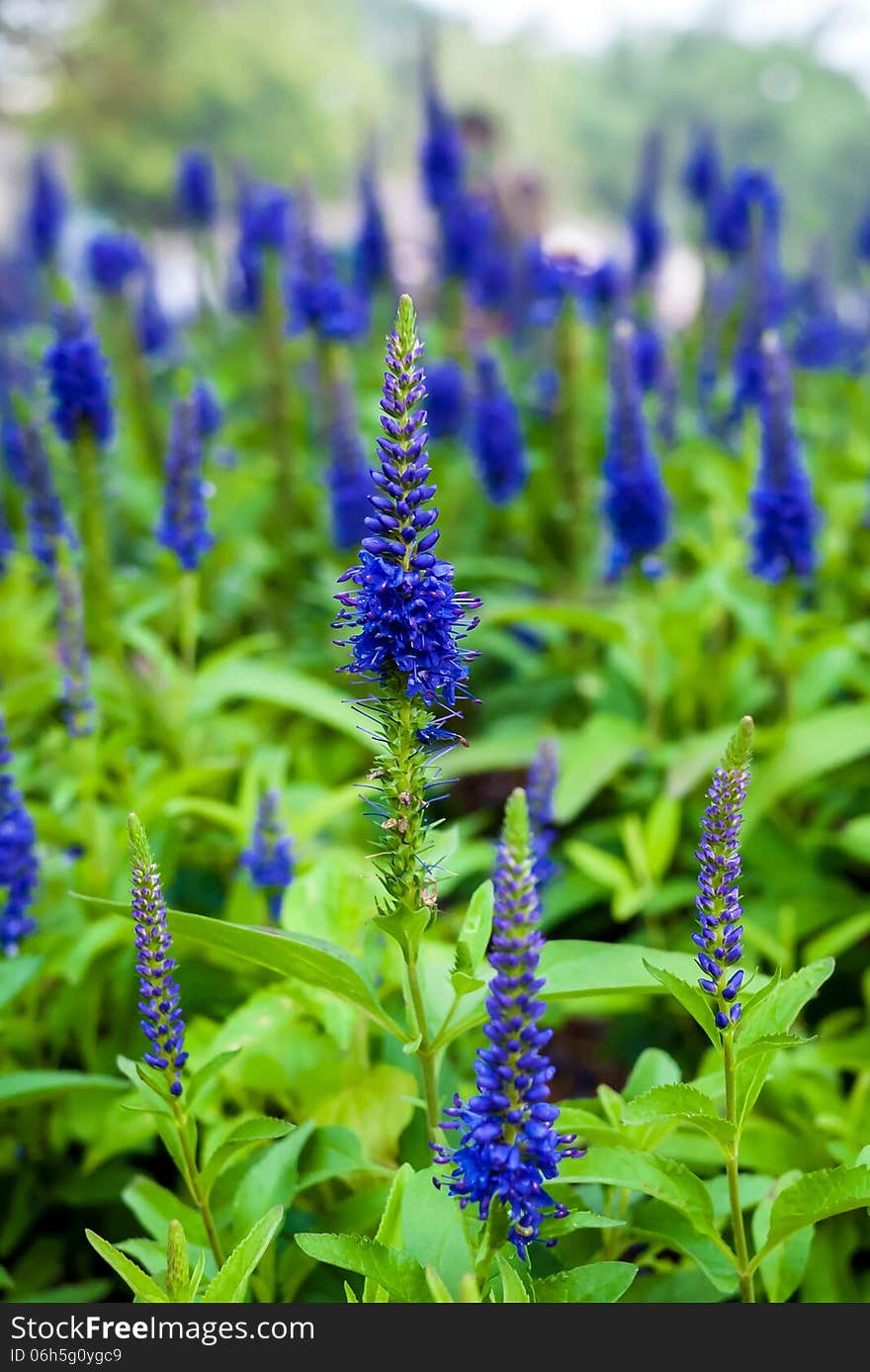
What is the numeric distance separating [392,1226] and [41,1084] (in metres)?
0.87

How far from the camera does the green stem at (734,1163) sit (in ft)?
5.32

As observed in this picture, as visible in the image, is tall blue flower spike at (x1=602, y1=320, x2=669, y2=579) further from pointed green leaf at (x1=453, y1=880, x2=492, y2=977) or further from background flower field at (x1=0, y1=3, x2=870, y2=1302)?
pointed green leaf at (x1=453, y1=880, x2=492, y2=977)

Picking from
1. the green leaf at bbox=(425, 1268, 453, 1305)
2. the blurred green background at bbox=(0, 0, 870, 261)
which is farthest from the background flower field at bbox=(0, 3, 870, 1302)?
the blurred green background at bbox=(0, 0, 870, 261)

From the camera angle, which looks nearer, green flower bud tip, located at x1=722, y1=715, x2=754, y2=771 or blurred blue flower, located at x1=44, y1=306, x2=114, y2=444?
green flower bud tip, located at x1=722, y1=715, x2=754, y2=771

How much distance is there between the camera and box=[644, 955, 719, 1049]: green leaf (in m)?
1.54

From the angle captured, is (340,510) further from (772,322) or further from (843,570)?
(772,322)

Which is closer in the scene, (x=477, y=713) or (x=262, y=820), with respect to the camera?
(x=262, y=820)

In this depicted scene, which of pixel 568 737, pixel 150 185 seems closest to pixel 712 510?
pixel 568 737

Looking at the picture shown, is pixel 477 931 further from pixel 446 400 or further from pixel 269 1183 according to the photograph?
pixel 446 400

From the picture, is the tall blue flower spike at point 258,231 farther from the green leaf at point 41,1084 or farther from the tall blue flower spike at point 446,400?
the green leaf at point 41,1084

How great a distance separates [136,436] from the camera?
6.77 metres

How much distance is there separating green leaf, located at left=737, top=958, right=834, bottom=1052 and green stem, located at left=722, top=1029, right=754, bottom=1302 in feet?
0.15

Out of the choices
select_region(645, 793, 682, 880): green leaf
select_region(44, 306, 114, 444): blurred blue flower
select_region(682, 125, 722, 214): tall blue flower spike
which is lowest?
select_region(645, 793, 682, 880): green leaf

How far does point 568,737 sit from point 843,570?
5.51 feet
